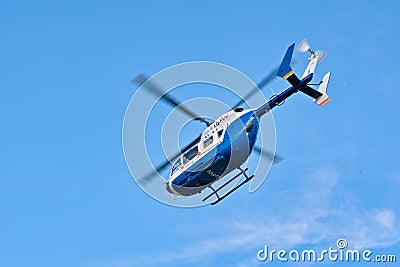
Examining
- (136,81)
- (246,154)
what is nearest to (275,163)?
(246,154)

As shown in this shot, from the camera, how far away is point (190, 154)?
2694 centimetres

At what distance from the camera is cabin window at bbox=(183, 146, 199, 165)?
26.8 metres

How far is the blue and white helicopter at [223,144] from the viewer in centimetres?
2552

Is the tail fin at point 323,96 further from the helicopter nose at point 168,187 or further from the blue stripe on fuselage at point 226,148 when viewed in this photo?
Answer: the helicopter nose at point 168,187

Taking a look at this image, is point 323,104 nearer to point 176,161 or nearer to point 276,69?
point 276,69

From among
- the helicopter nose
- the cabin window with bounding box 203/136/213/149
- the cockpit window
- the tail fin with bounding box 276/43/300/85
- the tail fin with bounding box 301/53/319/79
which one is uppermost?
the tail fin with bounding box 301/53/319/79

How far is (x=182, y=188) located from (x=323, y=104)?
702 cm

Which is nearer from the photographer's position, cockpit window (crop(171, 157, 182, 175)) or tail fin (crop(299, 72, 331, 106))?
cockpit window (crop(171, 157, 182, 175))

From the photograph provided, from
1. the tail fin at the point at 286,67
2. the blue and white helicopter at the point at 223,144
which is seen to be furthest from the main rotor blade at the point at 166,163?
the tail fin at the point at 286,67

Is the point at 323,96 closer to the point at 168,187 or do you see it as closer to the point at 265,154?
the point at 265,154

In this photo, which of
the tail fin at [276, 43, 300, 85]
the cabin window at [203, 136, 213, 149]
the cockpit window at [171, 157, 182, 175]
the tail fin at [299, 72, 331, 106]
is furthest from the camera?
the tail fin at [299, 72, 331, 106]

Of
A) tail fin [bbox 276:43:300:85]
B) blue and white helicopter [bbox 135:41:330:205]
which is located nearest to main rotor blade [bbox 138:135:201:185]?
blue and white helicopter [bbox 135:41:330:205]

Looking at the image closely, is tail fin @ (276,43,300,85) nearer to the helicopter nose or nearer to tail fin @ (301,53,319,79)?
tail fin @ (301,53,319,79)

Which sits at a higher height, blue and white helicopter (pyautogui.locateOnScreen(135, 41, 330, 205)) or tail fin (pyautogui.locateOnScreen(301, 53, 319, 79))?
tail fin (pyautogui.locateOnScreen(301, 53, 319, 79))
